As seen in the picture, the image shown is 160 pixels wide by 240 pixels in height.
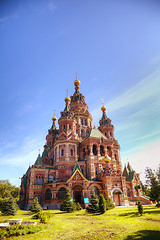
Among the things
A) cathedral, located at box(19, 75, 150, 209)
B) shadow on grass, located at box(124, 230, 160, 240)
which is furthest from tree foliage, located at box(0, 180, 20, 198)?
shadow on grass, located at box(124, 230, 160, 240)

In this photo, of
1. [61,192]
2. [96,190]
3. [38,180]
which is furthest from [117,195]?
[38,180]

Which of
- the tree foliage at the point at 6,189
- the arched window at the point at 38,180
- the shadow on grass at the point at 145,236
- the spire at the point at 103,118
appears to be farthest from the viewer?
the tree foliage at the point at 6,189

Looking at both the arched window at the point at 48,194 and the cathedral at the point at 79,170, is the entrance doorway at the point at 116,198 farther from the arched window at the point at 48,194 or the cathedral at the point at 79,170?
the arched window at the point at 48,194

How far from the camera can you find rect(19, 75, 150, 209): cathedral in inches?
1358

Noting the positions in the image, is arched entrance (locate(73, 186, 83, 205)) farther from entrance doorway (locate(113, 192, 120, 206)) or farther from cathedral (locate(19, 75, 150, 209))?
entrance doorway (locate(113, 192, 120, 206))

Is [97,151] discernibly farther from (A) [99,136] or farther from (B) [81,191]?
(B) [81,191]

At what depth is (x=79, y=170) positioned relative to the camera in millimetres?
35469

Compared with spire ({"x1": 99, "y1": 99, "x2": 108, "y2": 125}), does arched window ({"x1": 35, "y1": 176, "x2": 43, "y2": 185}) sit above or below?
below

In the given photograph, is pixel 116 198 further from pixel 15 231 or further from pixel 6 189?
pixel 6 189

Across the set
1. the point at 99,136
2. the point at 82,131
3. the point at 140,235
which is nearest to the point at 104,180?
the point at 99,136

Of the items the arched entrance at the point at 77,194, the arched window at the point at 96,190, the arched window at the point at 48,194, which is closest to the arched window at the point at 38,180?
the arched window at the point at 48,194

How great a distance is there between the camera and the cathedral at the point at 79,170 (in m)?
34.5

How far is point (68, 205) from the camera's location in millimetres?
25672

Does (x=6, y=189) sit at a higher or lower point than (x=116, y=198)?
higher
